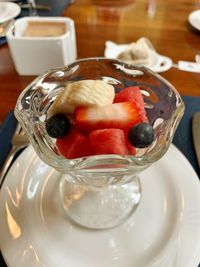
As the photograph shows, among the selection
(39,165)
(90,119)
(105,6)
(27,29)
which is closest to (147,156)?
(90,119)

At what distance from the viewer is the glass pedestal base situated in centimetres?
45

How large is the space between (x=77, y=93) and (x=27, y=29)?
468 millimetres

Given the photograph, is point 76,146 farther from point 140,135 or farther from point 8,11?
point 8,11

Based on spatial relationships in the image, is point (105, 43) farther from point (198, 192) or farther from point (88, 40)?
point (198, 192)

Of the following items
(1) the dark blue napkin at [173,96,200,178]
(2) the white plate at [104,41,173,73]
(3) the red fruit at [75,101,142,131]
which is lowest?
(1) the dark blue napkin at [173,96,200,178]

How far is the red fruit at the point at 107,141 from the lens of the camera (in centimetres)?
39

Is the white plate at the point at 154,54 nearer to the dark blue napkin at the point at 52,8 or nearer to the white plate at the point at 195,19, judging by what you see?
the white plate at the point at 195,19

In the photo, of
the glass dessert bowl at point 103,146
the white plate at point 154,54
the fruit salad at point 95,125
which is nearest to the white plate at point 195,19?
the white plate at point 154,54

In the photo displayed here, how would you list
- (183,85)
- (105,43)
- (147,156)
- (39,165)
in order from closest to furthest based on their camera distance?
1. (147,156)
2. (39,165)
3. (183,85)
4. (105,43)

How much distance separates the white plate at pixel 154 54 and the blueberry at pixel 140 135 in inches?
16.0

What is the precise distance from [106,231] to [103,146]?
132 millimetres

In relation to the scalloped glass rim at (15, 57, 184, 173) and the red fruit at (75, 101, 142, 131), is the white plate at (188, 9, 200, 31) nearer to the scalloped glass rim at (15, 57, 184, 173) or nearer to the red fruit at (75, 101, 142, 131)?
the scalloped glass rim at (15, 57, 184, 173)

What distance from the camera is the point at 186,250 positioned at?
39cm

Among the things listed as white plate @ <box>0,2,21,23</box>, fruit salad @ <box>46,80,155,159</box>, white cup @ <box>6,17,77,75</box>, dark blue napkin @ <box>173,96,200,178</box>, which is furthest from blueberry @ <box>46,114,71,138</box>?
white plate @ <box>0,2,21,23</box>
